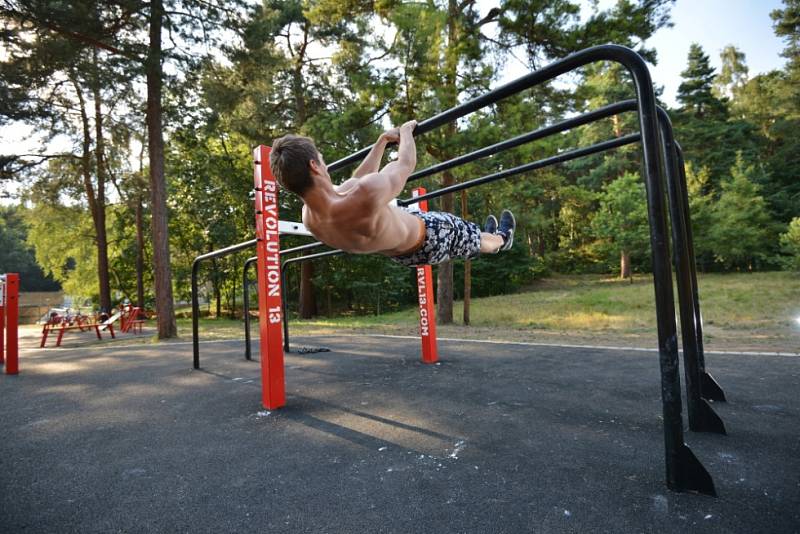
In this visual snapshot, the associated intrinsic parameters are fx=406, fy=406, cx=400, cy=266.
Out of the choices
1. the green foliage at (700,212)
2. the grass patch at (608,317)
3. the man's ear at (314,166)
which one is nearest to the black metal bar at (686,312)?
the man's ear at (314,166)

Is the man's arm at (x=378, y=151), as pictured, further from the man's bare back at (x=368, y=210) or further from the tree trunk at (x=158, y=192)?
the tree trunk at (x=158, y=192)

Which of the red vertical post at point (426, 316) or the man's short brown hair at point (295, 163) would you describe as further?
the red vertical post at point (426, 316)

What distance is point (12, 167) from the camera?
10.3 m

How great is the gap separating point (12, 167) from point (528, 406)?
535 inches

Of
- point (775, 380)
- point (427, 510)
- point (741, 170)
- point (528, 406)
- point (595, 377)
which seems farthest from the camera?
point (741, 170)

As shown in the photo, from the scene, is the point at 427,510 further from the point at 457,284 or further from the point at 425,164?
the point at 457,284

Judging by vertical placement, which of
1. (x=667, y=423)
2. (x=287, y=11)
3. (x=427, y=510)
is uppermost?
(x=287, y=11)

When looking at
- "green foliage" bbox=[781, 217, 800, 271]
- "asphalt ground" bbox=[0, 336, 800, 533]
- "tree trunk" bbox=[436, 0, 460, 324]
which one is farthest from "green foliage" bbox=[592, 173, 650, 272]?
"asphalt ground" bbox=[0, 336, 800, 533]

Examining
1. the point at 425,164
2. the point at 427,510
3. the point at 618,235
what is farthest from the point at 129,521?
the point at 618,235

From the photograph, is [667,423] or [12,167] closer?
[667,423]

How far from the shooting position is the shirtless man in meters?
1.68

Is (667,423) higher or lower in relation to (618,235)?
lower

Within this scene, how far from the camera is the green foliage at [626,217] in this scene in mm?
16750

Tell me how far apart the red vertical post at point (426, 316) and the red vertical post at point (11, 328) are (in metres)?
4.45
